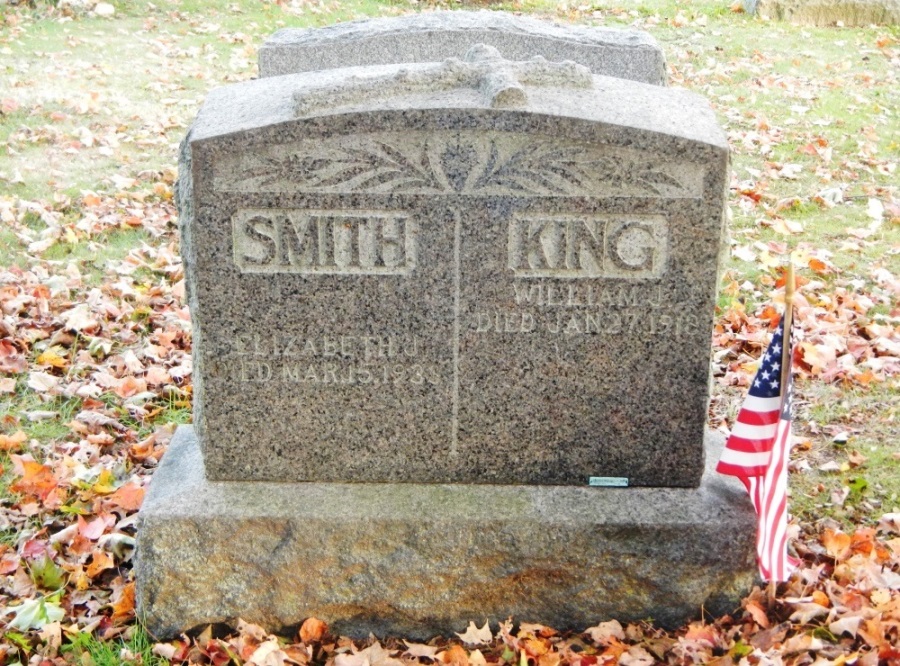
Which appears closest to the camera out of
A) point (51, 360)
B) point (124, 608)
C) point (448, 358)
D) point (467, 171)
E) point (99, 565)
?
point (467, 171)

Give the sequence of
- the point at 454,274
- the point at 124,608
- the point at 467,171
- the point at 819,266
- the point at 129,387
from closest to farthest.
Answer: the point at 467,171
the point at 454,274
the point at 124,608
the point at 129,387
the point at 819,266

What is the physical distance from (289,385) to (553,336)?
2.91ft

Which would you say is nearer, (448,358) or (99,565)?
(448,358)

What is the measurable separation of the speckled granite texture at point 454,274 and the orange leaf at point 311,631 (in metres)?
0.48

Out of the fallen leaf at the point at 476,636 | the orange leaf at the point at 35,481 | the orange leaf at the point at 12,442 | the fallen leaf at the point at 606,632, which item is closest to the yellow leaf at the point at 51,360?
the orange leaf at the point at 12,442

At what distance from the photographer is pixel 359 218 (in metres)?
3.29

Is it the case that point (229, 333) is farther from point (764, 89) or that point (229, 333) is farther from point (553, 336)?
point (764, 89)

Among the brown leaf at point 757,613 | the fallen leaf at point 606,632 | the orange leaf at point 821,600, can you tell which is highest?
the orange leaf at point 821,600

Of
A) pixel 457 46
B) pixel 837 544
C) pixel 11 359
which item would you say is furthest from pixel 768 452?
pixel 11 359

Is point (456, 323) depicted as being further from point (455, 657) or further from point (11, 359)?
point (11, 359)

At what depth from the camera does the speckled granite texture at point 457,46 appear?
5410mm

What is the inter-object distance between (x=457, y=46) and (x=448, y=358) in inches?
102

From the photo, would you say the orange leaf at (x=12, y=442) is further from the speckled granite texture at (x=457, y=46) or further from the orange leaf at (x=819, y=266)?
the orange leaf at (x=819, y=266)

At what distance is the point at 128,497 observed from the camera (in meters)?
4.16
